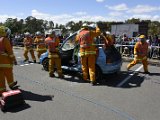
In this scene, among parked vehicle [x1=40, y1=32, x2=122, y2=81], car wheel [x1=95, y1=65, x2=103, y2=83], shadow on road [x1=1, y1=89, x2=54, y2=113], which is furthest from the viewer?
car wheel [x1=95, y1=65, x2=103, y2=83]

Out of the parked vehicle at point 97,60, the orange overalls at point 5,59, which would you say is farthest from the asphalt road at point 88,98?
the orange overalls at point 5,59

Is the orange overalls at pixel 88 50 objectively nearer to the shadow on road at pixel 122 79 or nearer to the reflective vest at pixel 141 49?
the shadow on road at pixel 122 79

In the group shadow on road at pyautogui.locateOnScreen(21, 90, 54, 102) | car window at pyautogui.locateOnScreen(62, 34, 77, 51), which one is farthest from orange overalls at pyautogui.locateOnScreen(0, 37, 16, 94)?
car window at pyautogui.locateOnScreen(62, 34, 77, 51)

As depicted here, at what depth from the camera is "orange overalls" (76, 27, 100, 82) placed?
9539mm

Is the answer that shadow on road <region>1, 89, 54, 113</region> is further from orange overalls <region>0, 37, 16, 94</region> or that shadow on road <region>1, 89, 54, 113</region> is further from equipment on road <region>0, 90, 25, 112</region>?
orange overalls <region>0, 37, 16, 94</region>

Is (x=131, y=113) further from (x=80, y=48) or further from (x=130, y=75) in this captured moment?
(x=130, y=75)

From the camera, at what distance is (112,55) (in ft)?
32.9

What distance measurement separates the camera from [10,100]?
680cm

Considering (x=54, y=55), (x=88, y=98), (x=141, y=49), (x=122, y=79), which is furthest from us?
(x=141, y=49)

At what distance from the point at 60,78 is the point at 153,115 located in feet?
15.9

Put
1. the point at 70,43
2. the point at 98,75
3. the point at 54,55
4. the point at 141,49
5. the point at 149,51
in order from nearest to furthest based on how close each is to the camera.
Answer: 1. the point at 98,75
2. the point at 54,55
3. the point at 70,43
4. the point at 141,49
5. the point at 149,51

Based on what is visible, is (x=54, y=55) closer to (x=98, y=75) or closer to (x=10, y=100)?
(x=98, y=75)

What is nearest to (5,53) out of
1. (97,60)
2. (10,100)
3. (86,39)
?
(10,100)

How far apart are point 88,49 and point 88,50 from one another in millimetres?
A: 33
